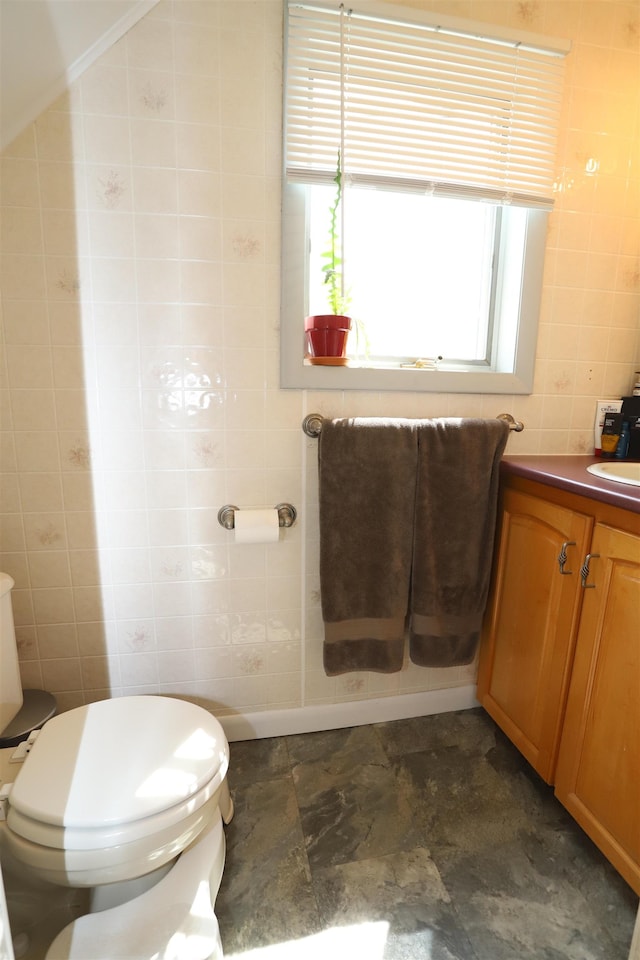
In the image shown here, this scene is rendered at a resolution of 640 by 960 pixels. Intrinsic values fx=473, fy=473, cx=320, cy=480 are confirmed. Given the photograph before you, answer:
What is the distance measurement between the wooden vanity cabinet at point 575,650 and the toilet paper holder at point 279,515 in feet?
2.07

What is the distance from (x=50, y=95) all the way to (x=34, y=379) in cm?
65

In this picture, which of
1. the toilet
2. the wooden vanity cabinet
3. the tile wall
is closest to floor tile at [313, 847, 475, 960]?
the toilet

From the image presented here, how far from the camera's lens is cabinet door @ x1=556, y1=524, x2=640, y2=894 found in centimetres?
97

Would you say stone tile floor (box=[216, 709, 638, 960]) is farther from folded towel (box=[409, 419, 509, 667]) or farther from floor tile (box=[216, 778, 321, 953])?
folded towel (box=[409, 419, 509, 667])

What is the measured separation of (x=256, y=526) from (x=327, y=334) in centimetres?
55

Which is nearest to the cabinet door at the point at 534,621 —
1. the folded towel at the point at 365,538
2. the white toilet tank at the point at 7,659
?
the folded towel at the point at 365,538

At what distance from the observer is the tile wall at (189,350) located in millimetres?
1133

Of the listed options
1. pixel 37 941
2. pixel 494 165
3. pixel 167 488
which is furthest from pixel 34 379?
pixel 494 165

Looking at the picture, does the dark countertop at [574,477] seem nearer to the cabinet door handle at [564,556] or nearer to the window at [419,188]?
the cabinet door handle at [564,556]

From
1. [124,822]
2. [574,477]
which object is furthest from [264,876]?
[574,477]

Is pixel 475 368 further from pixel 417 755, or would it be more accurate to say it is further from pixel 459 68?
pixel 417 755

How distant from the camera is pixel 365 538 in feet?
4.30

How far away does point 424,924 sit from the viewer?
1.00 m

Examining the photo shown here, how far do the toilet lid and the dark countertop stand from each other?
0.95m
